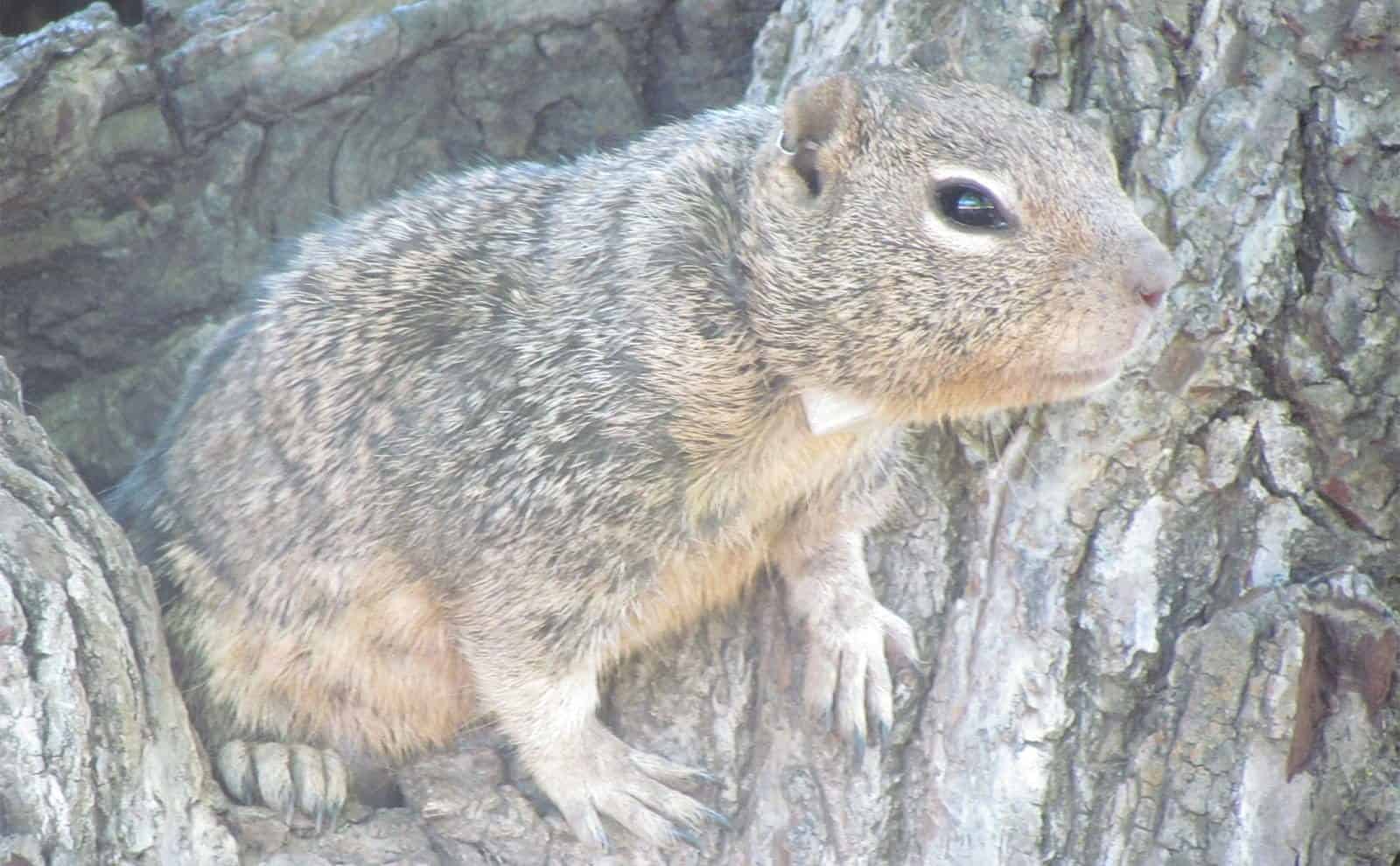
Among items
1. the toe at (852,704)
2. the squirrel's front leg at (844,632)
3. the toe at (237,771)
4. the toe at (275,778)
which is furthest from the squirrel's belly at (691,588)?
the toe at (237,771)

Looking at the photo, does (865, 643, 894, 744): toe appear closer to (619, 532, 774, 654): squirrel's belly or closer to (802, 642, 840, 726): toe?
(802, 642, 840, 726): toe

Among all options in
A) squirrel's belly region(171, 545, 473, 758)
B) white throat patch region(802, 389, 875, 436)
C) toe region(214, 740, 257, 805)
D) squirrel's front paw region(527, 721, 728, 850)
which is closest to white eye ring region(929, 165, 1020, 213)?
white throat patch region(802, 389, 875, 436)

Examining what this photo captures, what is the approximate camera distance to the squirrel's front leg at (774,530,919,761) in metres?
3.95

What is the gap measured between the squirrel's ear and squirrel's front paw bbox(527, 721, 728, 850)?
1.59 metres

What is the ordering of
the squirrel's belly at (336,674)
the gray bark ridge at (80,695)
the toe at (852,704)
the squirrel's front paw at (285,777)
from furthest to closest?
the squirrel's belly at (336,674)
the squirrel's front paw at (285,777)
the toe at (852,704)
the gray bark ridge at (80,695)

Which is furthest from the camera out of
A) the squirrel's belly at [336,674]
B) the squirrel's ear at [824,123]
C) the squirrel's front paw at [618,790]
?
the squirrel's belly at [336,674]

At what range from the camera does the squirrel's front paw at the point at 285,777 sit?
4.29m

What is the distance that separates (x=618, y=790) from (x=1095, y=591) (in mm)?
1361

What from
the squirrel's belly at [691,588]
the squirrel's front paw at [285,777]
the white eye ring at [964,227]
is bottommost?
the squirrel's front paw at [285,777]

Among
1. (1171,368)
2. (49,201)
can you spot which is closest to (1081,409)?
(1171,368)

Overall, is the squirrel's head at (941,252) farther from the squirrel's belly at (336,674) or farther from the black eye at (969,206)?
the squirrel's belly at (336,674)

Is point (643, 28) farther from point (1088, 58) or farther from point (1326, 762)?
point (1326, 762)

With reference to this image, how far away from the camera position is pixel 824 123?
3.71 metres

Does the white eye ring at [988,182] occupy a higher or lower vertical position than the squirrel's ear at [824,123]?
lower
